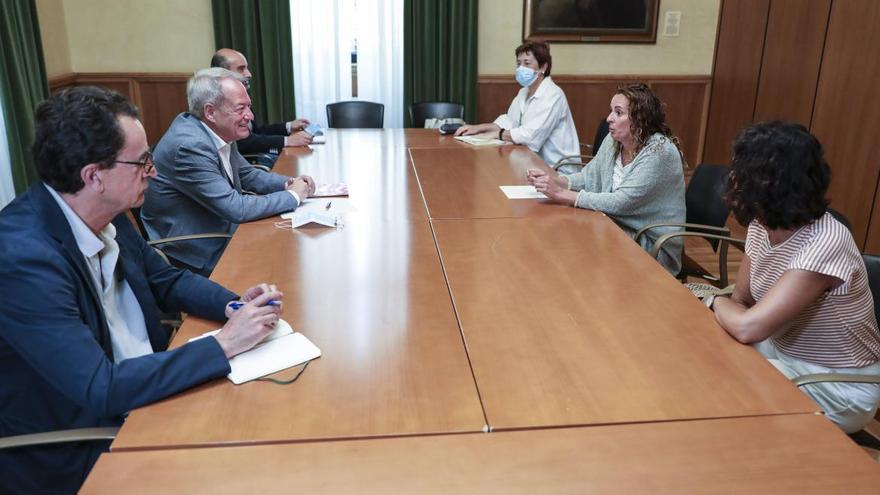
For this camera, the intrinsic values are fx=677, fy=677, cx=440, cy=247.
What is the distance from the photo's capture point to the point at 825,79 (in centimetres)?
462

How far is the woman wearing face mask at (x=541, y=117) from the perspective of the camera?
14.3ft

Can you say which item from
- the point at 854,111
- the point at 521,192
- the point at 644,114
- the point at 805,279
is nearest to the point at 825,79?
the point at 854,111

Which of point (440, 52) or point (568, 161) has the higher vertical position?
point (440, 52)

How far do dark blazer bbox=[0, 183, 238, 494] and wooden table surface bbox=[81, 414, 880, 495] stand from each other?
0.21 m

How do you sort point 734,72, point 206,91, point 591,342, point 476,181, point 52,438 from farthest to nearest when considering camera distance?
point 734,72
point 476,181
point 206,91
point 591,342
point 52,438

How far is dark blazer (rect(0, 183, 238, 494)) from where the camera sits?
53.4 inches

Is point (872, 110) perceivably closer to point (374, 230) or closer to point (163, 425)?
point (374, 230)

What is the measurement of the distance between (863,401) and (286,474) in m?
1.47

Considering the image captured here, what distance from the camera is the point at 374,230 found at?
2.55 m

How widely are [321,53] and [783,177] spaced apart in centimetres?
489

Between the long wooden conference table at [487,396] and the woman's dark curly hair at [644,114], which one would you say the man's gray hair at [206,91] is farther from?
the woman's dark curly hair at [644,114]

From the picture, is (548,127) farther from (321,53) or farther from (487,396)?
(487,396)

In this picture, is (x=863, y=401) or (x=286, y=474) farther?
(x=863, y=401)

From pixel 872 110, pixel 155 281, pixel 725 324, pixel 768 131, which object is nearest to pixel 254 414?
pixel 155 281
